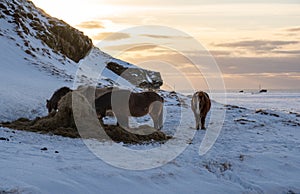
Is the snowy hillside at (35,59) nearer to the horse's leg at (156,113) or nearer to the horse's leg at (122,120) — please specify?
the horse's leg at (122,120)

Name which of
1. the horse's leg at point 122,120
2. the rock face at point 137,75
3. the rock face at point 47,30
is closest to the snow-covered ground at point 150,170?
the horse's leg at point 122,120

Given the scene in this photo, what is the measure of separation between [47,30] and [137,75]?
14.8 metres

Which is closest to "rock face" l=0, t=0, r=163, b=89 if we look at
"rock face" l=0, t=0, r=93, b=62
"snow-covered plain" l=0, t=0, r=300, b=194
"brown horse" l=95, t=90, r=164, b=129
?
"rock face" l=0, t=0, r=93, b=62

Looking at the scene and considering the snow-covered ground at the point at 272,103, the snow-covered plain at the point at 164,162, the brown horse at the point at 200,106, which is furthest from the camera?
the snow-covered ground at the point at 272,103

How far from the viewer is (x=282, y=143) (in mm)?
14031

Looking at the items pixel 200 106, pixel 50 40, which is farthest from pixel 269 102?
pixel 200 106

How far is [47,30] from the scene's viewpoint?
4219 centimetres

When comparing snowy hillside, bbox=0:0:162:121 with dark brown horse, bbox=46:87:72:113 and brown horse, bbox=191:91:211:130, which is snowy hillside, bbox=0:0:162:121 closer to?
dark brown horse, bbox=46:87:72:113

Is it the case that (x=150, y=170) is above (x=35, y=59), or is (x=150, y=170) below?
below

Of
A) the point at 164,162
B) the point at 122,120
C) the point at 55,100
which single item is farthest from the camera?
the point at 55,100

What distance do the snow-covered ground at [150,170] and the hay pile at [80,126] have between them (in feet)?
2.26

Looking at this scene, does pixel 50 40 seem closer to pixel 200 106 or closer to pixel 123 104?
pixel 200 106

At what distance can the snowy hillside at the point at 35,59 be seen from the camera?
17391mm

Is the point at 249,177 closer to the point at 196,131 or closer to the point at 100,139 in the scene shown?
the point at 100,139
